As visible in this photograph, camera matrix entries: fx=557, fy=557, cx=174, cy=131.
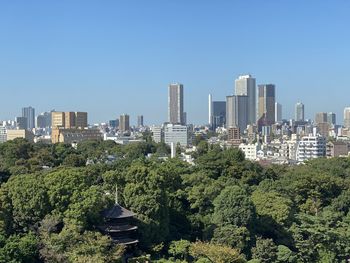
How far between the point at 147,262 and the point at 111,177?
4.71 m

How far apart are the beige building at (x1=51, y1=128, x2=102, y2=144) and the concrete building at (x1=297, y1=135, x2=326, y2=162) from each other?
3099 centimetres

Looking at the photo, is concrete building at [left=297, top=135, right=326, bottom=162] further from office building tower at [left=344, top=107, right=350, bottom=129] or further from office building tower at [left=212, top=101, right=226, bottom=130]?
office building tower at [left=344, top=107, right=350, bottom=129]

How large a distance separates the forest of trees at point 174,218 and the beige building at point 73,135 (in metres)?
55.6

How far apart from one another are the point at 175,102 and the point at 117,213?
5194 inches

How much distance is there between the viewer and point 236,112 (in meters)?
138

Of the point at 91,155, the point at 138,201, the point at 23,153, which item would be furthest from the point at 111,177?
the point at 91,155

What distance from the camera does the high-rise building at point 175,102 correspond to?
14838 centimetres

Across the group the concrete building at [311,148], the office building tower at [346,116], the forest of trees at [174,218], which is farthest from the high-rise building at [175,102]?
the forest of trees at [174,218]

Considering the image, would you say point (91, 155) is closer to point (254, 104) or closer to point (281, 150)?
point (281, 150)

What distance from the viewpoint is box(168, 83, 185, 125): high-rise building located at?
5842 inches

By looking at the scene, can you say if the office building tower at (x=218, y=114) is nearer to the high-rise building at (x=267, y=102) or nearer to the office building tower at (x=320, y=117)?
the high-rise building at (x=267, y=102)

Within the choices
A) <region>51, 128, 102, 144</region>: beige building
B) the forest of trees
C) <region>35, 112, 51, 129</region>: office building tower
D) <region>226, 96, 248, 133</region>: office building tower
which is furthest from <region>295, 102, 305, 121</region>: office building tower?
the forest of trees

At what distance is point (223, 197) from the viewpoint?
20.2m

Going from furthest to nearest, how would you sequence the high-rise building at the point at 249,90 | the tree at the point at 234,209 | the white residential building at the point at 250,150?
the high-rise building at the point at 249,90, the white residential building at the point at 250,150, the tree at the point at 234,209
